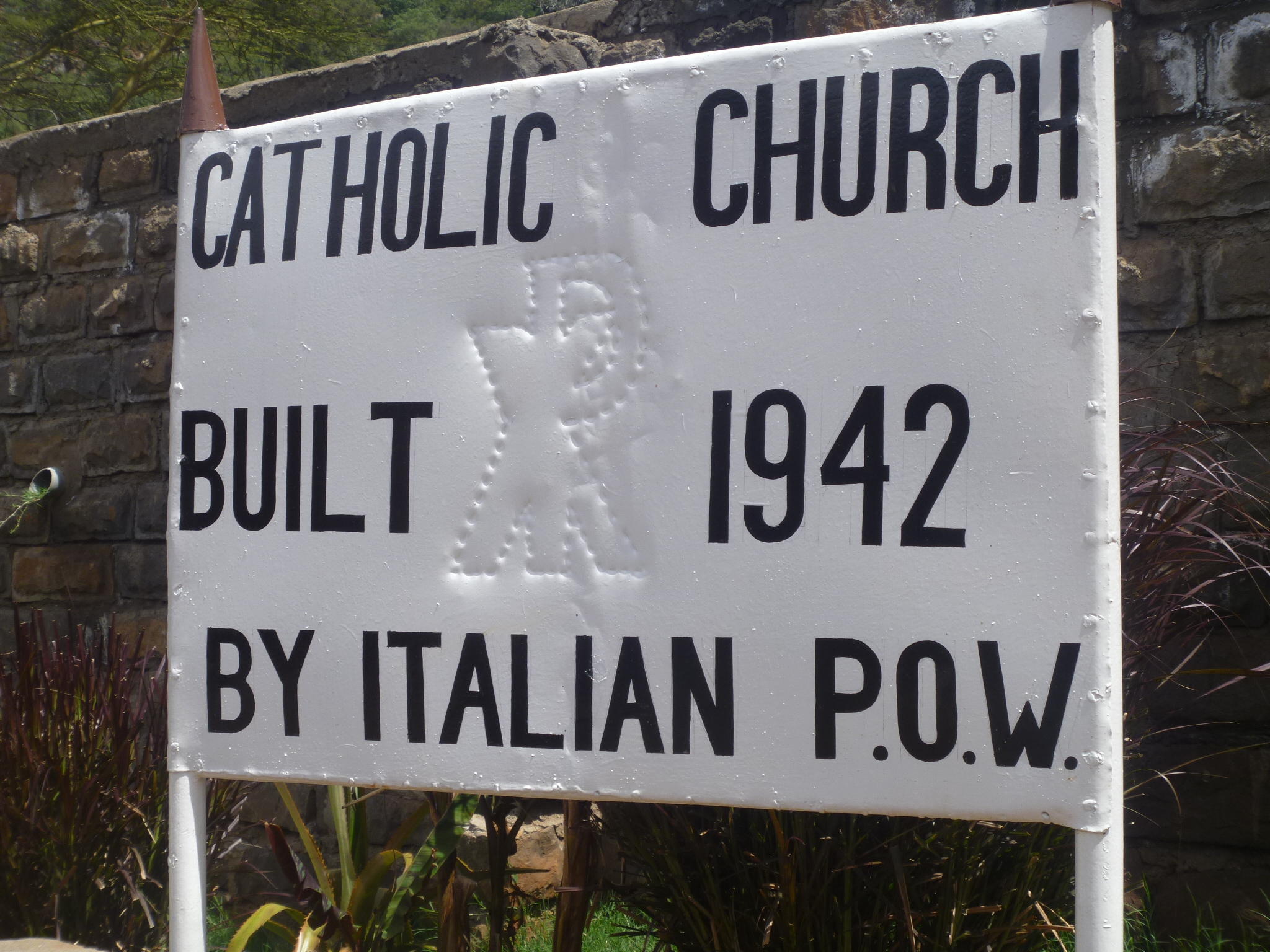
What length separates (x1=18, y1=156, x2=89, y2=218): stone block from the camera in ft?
12.7

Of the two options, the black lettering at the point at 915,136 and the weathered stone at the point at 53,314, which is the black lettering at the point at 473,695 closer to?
the black lettering at the point at 915,136

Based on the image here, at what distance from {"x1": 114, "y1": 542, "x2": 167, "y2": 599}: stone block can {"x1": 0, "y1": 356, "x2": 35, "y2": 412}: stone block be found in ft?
2.41

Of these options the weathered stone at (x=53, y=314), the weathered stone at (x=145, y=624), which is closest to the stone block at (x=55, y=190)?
the weathered stone at (x=53, y=314)

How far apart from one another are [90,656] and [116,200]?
1746mm

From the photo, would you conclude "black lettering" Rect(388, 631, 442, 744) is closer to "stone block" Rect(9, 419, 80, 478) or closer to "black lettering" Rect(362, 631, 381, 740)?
"black lettering" Rect(362, 631, 381, 740)

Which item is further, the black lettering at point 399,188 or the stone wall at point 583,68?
the stone wall at point 583,68

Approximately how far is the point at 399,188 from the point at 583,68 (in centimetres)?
176

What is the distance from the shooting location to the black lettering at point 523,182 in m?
1.53

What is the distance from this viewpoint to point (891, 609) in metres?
1.33

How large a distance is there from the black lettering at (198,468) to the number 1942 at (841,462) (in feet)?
2.45

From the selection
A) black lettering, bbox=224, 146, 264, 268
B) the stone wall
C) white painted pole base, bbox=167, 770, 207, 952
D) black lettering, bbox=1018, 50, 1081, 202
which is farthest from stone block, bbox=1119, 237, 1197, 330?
white painted pole base, bbox=167, 770, 207, 952

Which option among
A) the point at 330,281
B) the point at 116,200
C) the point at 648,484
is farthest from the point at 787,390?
the point at 116,200

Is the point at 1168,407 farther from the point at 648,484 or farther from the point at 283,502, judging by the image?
the point at 283,502

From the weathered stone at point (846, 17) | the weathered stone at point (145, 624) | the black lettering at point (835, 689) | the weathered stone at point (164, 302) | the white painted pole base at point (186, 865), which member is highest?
the weathered stone at point (846, 17)
